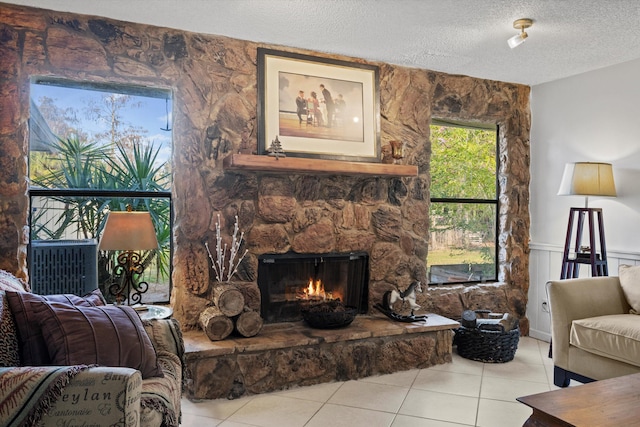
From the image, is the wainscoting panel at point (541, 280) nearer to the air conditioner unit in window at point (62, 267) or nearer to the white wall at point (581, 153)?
the white wall at point (581, 153)

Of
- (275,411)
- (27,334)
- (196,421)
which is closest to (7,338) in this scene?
(27,334)

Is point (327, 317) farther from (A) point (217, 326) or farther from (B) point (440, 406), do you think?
(B) point (440, 406)

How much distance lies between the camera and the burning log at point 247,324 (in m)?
3.15

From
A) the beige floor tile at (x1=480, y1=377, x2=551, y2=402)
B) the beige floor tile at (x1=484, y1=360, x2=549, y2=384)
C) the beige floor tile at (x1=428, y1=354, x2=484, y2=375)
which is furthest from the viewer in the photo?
the beige floor tile at (x1=428, y1=354, x2=484, y2=375)

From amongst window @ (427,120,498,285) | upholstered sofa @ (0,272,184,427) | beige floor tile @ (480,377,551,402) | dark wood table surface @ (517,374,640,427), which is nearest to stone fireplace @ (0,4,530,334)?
window @ (427,120,498,285)

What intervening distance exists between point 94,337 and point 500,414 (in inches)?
87.8

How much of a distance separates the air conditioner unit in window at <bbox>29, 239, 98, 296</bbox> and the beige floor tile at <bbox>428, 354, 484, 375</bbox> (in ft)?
8.20

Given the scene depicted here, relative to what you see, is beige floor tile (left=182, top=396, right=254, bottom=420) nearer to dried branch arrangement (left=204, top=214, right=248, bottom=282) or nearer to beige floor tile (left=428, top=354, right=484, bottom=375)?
dried branch arrangement (left=204, top=214, right=248, bottom=282)

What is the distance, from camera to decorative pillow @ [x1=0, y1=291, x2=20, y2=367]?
1.63m

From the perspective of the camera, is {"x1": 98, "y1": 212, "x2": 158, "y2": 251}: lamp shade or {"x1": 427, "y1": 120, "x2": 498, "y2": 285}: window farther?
{"x1": 427, "y1": 120, "x2": 498, "y2": 285}: window

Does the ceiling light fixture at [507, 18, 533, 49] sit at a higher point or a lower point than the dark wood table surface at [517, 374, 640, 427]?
higher

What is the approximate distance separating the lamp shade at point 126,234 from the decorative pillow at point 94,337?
0.72 meters

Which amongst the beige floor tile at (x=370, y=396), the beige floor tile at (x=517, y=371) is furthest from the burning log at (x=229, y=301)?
the beige floor tile at (x=517, y=371)

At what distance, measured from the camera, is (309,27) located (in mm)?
3191
